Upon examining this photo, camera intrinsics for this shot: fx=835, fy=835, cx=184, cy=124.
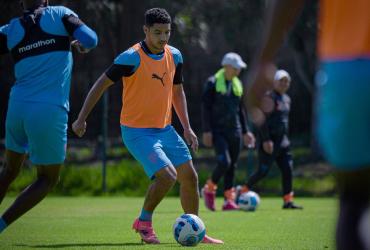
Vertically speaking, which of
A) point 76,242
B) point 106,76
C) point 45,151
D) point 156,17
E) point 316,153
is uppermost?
point 156,17

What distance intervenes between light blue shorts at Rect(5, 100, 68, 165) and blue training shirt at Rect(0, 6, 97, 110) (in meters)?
0.08

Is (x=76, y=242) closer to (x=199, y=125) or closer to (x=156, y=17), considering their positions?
(x=156, y=17)

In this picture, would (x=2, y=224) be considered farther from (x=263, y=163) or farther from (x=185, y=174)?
(x=263, y=163)

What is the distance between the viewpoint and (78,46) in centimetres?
707

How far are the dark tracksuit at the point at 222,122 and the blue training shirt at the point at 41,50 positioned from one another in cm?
707

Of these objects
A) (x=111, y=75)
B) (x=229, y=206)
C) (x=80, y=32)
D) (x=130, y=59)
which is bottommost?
(x=229, y=206)

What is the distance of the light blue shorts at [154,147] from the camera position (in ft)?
26.4

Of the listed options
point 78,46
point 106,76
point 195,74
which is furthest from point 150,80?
point 195,74

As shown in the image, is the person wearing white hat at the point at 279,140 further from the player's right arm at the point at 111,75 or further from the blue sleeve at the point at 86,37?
the blue sleeve at the point at 86,37

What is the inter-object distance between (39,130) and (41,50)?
25.9 inches

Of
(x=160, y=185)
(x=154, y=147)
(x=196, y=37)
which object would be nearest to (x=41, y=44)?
(x=154, y=147)

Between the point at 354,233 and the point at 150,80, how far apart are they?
17.6 feet

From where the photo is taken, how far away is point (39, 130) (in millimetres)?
6773

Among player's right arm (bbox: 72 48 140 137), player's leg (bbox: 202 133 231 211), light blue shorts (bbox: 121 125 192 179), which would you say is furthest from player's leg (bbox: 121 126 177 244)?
player's leg (bbox: 202 133 231 211)
